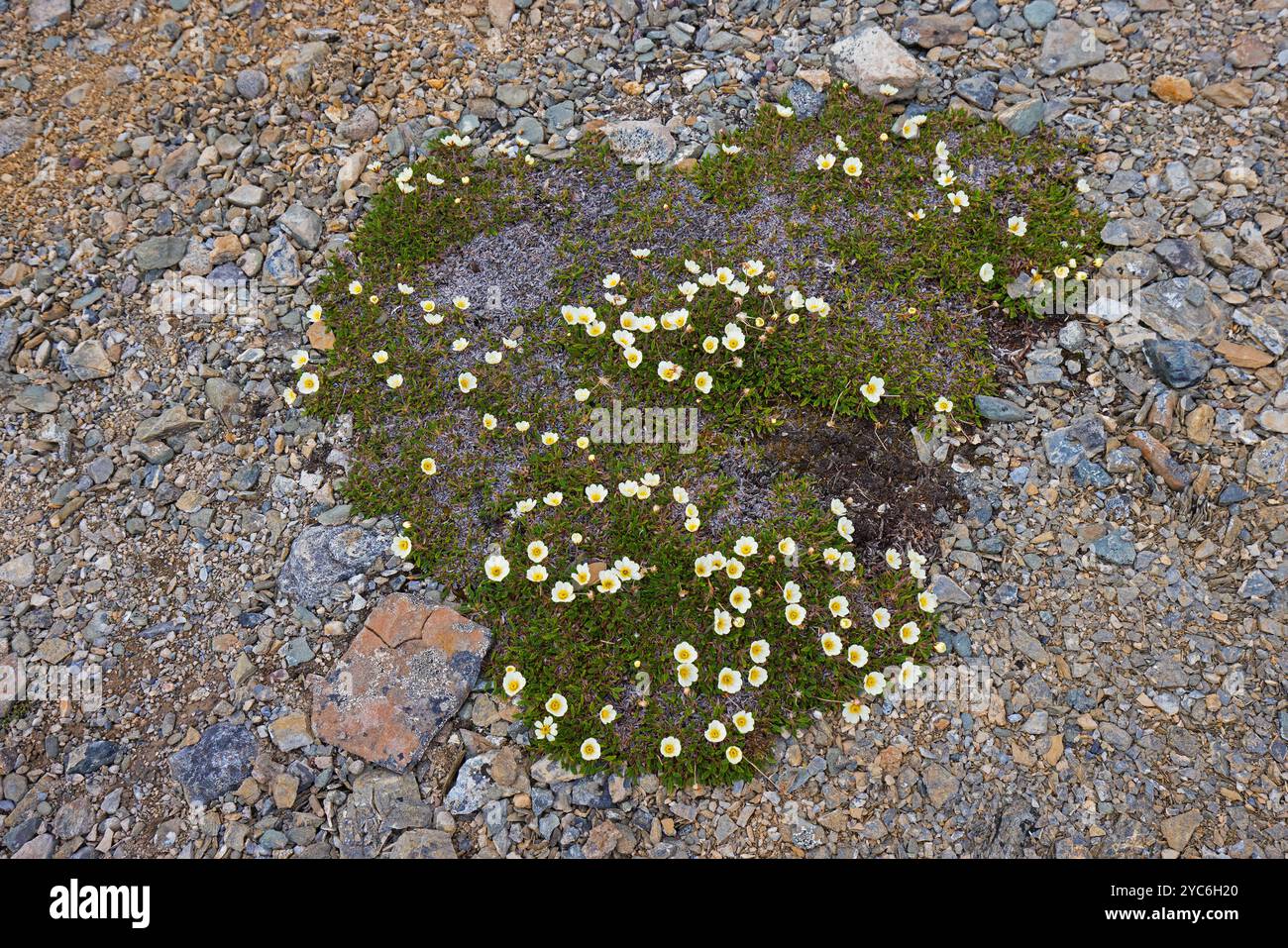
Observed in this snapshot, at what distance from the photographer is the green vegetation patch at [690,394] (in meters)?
4.84

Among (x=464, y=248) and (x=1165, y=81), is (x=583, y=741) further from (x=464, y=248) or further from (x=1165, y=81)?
(x=1165, y=81)

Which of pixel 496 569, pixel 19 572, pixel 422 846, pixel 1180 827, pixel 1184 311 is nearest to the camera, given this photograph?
pixel 1180 827

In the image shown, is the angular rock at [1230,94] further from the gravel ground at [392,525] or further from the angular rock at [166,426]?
the angular rock at [166,426]

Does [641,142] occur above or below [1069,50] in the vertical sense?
below

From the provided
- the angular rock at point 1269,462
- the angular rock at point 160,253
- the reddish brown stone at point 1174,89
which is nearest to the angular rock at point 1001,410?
the angular rock at point 1269,462

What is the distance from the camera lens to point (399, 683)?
15.9 ft

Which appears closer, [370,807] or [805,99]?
[370,807]

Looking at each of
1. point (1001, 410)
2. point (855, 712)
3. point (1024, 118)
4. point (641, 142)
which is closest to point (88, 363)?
point (641, 142)

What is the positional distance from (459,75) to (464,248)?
6.56 ft

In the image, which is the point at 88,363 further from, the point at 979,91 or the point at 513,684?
the point at 979,91

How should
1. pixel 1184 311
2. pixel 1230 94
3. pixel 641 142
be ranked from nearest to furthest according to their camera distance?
pixel 1184 311 < pixel 1230 94 < pixel 641 142

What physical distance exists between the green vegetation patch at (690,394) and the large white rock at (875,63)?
25 centimetres

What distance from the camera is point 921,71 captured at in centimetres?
675

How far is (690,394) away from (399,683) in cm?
257
